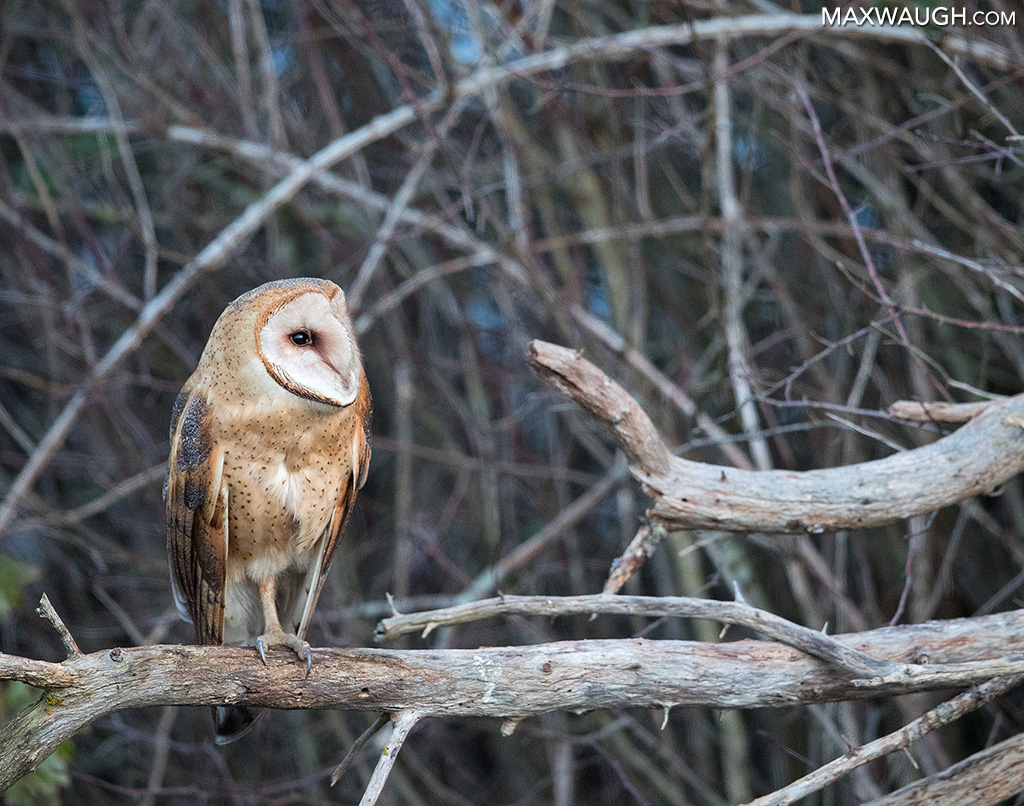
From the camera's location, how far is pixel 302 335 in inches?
64.5

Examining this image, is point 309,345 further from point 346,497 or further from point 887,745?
point 887,745

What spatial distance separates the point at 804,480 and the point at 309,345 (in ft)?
3.15

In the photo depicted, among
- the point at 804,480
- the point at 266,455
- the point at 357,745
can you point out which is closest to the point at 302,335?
the point at 266,455

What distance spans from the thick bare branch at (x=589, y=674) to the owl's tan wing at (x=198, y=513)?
261mm

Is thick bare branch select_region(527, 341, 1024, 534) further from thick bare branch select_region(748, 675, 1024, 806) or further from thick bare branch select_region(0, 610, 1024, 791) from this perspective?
thick bare branch select_region(748, 675, 1024, 806)

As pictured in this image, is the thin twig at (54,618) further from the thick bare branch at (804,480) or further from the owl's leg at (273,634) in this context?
the thick bare branch at (804,480)

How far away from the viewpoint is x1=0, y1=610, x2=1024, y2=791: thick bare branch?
149 cm

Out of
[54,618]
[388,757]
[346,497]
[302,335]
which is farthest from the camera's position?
[346,497]

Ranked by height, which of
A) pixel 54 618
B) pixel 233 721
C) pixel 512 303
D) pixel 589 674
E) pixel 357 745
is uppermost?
pixel 512 303

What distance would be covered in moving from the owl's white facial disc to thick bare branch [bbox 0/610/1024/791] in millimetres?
470

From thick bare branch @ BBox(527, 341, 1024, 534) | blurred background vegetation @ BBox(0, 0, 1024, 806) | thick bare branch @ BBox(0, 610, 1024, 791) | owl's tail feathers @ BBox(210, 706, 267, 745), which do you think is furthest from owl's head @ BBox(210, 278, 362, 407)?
blurred background vegetation @ BBox(0, 0, 1024, 806)

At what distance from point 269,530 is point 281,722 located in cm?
241

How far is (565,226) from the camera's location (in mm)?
3725

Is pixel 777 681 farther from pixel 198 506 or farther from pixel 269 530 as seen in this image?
pixel 198 506
